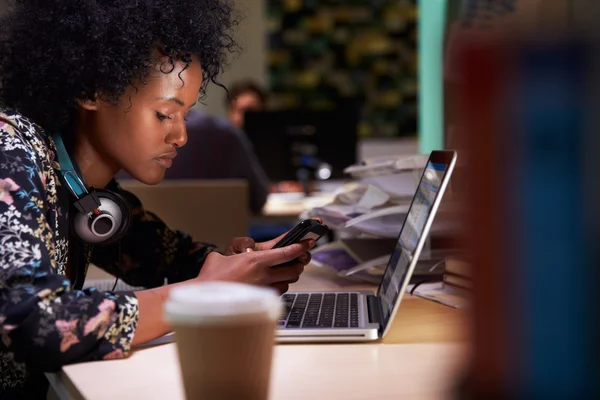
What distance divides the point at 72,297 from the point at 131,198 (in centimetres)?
66

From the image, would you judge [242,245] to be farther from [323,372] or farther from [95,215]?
[323,372]

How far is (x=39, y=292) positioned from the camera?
0.80 meters

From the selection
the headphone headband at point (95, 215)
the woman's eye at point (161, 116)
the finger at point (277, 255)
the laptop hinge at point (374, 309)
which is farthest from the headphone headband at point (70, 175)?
the laptop hinge at point (374, 309)

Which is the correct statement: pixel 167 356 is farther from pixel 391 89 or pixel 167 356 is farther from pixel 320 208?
pixel 391 89

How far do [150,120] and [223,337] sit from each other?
644 millimetres

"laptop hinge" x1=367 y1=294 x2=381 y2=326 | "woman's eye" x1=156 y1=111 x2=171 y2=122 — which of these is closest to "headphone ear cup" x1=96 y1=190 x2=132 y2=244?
"woman's eye" x1=156 y1=111 x2=171 y2=122

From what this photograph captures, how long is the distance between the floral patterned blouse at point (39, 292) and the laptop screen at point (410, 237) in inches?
13.3

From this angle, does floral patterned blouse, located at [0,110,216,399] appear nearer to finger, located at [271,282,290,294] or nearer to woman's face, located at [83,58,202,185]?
woman's face, located at [83,58,202,185]

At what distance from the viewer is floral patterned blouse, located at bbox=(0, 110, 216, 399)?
2.61 feet

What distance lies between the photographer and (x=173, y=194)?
2.57 metres

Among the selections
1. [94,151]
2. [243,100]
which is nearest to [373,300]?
[94,151]

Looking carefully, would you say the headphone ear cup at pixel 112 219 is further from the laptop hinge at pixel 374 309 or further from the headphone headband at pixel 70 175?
the laptop hinge at pixel 374 309

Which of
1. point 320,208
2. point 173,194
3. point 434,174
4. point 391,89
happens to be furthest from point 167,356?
point 391,89

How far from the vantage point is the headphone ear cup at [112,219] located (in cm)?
114
